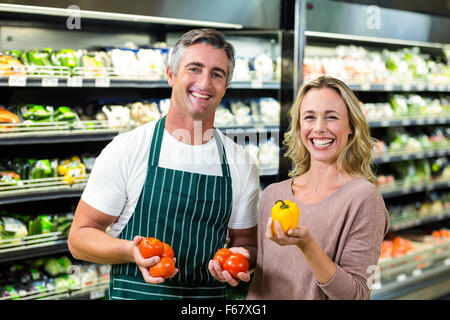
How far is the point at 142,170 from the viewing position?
65.1 inches

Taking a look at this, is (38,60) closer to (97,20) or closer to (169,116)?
(97,20)

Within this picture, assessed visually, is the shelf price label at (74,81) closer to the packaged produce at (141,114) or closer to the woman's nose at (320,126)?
the packaged produce at (141,114)

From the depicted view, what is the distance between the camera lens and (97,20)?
294cm

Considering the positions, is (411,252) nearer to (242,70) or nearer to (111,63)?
(242,70)

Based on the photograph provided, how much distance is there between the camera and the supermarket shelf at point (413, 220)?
433 cm

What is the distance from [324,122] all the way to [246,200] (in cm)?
41

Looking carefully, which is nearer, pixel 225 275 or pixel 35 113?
pixel 225 275

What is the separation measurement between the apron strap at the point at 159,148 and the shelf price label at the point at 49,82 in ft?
3.44

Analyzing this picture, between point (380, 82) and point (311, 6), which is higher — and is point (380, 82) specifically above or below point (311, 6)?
below

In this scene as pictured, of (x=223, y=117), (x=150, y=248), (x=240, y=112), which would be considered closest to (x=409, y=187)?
(x=240, y=112)

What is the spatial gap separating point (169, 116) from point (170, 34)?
1.65 metres
